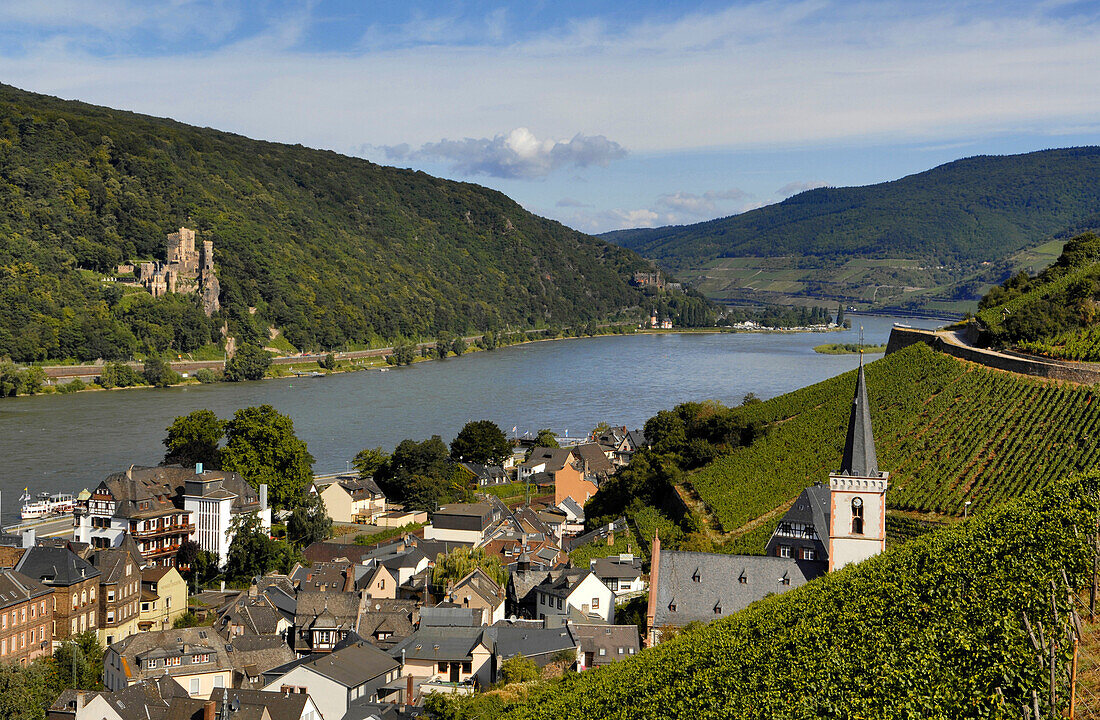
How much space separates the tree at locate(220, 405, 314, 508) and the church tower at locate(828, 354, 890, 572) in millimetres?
20809

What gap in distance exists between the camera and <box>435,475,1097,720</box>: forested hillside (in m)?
8.25

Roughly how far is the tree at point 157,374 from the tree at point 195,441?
113 ft

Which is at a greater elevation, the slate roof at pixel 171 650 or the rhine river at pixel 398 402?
the rhine river at pixel 398 402

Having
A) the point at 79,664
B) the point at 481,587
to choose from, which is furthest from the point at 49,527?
the point at 481,587

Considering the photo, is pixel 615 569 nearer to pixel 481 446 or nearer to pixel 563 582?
pixel 563 582

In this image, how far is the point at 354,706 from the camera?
17.5m

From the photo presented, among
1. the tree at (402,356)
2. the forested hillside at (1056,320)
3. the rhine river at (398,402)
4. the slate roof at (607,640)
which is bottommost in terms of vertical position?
the slate roof at (607,640)

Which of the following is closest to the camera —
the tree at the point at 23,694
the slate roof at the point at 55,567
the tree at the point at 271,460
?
the tree at the point at 23,694

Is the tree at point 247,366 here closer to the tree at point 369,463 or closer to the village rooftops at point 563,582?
the tree at point 369,463

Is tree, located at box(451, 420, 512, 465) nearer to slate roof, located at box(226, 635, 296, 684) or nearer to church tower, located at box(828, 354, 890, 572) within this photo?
slate roof, located at box(226, 635, 296, 684)

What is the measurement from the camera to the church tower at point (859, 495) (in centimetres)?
1658

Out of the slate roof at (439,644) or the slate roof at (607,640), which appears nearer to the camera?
the slate roof at (607,640)

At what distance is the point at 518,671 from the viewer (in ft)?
59.1

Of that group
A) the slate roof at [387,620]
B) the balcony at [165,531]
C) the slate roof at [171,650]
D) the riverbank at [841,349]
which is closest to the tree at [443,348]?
the riverbank at [841,349]
